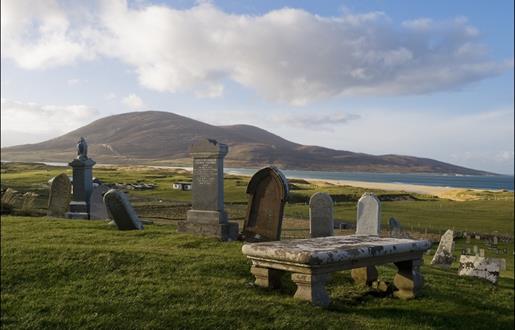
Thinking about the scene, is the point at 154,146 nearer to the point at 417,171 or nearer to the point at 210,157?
the point at 210,157

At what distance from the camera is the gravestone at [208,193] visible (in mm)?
13398

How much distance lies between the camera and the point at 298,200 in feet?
78.0

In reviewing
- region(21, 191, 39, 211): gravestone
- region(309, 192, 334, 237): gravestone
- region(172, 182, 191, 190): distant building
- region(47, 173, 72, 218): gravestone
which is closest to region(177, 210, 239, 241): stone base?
region(309, 192, 334, 237): gravestone

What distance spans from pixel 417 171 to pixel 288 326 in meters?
27.5

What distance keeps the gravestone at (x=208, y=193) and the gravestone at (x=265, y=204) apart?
85 cm

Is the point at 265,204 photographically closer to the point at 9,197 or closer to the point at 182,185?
the point at 182,185

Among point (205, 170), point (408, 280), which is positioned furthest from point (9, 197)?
point (408, 280)

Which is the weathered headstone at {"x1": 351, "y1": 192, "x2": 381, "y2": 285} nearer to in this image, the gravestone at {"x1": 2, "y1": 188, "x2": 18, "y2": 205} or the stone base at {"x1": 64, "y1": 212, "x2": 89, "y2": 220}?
the stone base at {"x1": 64, "y1": 212, "x2": 89, "y2": 220}

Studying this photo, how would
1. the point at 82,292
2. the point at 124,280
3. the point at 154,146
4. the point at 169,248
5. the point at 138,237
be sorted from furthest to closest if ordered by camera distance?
1. the point at 154,146
2. the point at 138,237
3. the point at 169,248
4. the point at 124,280
5. the point at 82,292

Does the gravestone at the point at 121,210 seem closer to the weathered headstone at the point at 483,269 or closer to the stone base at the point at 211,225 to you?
the stone base at the point at 211,225

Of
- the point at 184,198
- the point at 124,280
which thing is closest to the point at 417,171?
the point at 184,198

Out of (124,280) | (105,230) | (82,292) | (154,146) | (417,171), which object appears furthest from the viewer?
(417,171)

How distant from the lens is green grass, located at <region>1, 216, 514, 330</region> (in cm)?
650

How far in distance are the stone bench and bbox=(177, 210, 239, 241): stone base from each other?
505 cm
